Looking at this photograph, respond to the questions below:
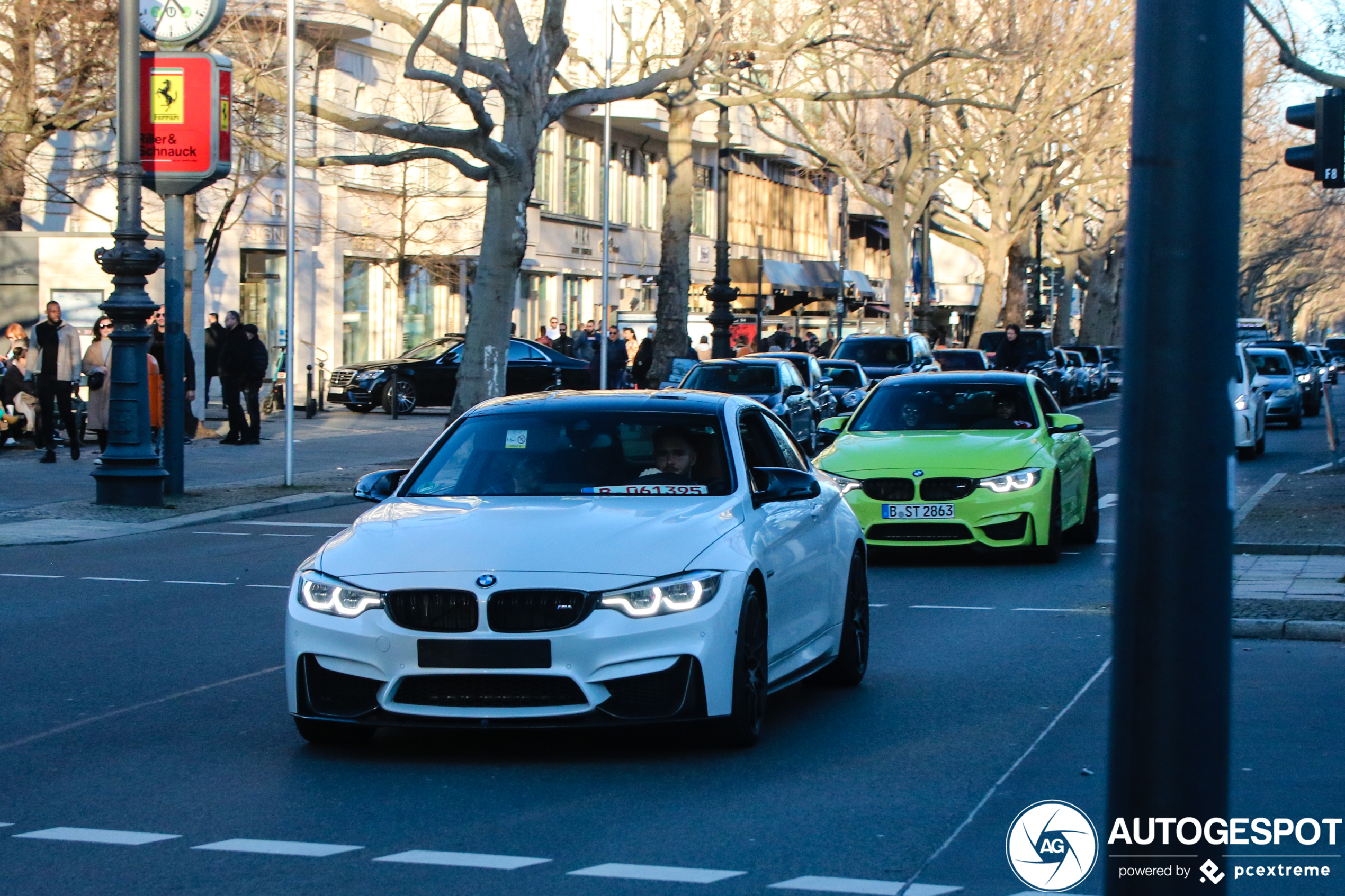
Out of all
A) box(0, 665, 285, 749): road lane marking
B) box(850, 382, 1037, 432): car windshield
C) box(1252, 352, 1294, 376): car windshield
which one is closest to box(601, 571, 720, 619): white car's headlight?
box(0, 665, 285, 749): road lane marking

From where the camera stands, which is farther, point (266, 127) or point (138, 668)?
point (266, 127)

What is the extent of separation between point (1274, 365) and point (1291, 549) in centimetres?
2539

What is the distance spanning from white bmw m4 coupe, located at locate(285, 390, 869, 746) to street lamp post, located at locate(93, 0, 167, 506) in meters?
10.7

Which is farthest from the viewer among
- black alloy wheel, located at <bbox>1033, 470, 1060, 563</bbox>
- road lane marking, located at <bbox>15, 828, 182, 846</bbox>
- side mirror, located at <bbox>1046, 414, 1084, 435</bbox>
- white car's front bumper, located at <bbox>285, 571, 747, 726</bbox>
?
side mirror, located at <bbox>1046, 414, 1084, 435</bbox>

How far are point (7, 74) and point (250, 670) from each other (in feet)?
86.1

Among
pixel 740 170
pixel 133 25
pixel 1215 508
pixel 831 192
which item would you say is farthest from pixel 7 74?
pixel 831 192

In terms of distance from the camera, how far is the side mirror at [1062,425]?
48.5 feet

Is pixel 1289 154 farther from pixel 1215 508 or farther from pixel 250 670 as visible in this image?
pixel 1215 508

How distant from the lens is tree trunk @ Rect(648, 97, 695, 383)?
39000 millimetres

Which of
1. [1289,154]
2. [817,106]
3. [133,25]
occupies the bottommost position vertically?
[1289,154]

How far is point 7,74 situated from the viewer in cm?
3269

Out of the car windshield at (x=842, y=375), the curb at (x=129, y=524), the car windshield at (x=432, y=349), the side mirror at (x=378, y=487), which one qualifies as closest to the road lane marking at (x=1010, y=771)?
the side mirror at (x=378, y=487)

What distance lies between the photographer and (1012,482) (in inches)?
547

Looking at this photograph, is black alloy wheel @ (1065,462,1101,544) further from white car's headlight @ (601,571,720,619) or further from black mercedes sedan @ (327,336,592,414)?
black mercedes sedan @ (327,336,592,414)
